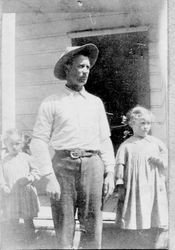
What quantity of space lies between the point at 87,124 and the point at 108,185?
0.29 meters

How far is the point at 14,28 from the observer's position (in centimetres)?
184

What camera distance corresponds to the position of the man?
1510mm

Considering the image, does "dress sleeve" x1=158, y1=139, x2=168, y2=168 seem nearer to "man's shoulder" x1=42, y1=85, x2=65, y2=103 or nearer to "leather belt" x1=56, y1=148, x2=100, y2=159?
"leather belt" x1=56, y1=148, x2=100, y2=159

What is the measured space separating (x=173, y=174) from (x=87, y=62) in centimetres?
67

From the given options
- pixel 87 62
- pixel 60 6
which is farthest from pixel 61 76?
pixel 60 6

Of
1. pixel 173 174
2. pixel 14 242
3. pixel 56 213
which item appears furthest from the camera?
pixel 14 242

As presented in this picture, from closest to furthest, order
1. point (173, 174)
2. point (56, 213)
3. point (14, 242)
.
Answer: point (56, 213) < point (173, 174) < point (14, 242)

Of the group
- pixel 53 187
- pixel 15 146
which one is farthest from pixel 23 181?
pixel 53 187

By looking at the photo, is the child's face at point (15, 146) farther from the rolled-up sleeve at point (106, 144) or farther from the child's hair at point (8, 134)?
the rolled-up sleeve at point (106, 144)

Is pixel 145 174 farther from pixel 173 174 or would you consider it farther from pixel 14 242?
pixel 14 242

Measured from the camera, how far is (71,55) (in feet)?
5.20

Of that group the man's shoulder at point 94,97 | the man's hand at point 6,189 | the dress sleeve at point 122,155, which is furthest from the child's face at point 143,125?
the man's hand at point 6,189

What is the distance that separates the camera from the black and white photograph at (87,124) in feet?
5.05

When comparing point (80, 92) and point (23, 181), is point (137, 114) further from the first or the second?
point (23, 181)
